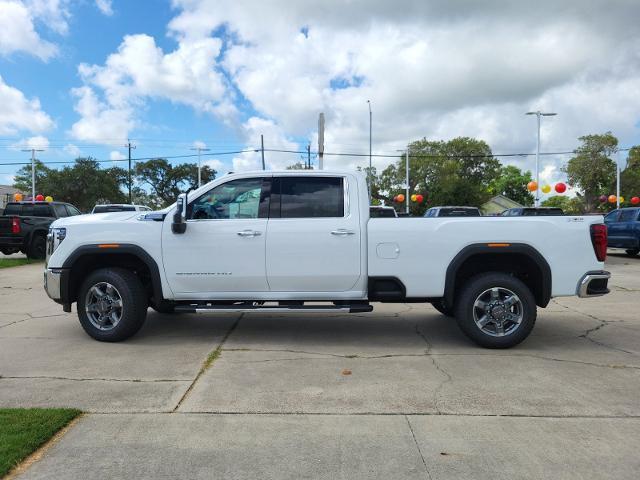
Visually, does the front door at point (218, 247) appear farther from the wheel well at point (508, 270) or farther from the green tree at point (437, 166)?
the green tree at point (437, 166)

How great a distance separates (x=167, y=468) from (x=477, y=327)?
12.2 ft

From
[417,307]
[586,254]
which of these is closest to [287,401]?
[586,254]

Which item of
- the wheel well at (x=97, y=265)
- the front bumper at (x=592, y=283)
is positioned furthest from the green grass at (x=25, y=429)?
the front bumper at (x=592, y=283)

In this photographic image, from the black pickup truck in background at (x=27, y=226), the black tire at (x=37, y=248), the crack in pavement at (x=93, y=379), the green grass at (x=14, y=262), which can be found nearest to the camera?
the crack in pavement at (x=93, y=379)

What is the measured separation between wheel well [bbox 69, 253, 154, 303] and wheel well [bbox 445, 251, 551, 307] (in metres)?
3.42

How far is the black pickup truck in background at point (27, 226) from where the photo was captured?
Answer: 15828 millimetres

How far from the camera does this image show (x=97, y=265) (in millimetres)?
6219

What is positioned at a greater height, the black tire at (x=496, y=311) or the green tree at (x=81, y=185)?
the green tree at (x=81, y=185)

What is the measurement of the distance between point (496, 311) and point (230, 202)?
3193mm

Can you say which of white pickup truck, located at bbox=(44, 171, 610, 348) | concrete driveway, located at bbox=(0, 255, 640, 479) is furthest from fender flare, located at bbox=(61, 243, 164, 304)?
concrete driveway, located at bbox=(0, 255, 640, 479)

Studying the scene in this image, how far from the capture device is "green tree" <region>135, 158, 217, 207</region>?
80.4m

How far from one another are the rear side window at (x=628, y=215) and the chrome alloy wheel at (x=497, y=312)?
15294 millimetres

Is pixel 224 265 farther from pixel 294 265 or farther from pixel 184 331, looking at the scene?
pixel 184 331

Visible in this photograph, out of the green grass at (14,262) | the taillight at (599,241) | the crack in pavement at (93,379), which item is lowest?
the crack in pavement at (93,379)
